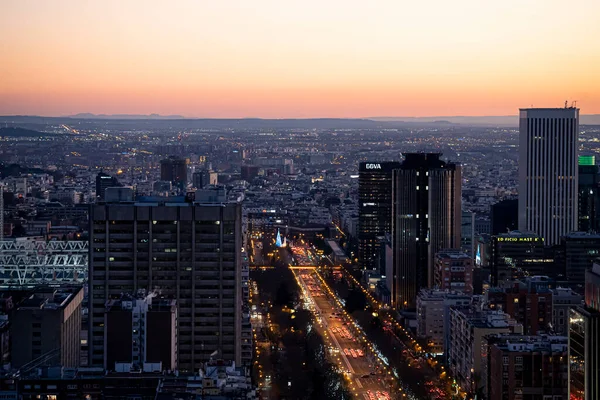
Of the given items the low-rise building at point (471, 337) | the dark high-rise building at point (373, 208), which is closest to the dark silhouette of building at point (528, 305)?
the low-rise building at point (471, 337)

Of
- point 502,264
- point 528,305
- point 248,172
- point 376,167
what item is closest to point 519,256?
point 502,264

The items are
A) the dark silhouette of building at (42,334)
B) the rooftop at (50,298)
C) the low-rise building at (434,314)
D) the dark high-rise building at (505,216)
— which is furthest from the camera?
the dark high-rise building at (505,216)

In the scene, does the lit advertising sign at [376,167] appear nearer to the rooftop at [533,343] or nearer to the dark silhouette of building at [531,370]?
the rooftop at [533,343]

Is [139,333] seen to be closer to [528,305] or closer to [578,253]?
[528,305]

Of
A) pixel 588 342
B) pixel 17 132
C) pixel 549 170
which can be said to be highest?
pixel 17 132

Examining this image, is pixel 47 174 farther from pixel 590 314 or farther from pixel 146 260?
pixel 590 314

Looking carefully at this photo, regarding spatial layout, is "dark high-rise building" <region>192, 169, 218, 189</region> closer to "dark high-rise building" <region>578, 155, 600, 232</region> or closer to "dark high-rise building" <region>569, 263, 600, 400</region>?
"dark high-rise building" <region>578, 155, 600, 232</region>
